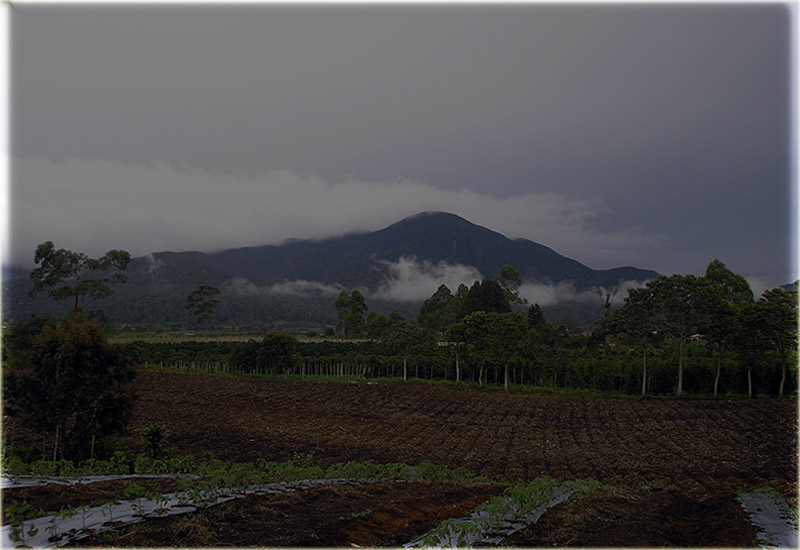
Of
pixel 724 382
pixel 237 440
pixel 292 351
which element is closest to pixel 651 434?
pixel 237 440

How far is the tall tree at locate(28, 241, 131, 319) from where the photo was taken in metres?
39.2

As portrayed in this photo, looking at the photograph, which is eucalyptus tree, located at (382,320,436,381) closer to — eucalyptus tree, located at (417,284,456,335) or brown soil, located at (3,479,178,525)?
eucalyptus tree, located at (417,284,456,335)

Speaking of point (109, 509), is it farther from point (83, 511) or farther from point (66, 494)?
point (66, 494)

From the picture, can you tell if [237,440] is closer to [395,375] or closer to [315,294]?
[395,375]

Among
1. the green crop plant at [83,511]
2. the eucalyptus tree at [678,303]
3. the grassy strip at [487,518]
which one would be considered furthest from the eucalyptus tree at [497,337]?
the green crop plant at [83,511]

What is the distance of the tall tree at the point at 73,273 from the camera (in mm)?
39250

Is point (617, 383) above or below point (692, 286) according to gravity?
below

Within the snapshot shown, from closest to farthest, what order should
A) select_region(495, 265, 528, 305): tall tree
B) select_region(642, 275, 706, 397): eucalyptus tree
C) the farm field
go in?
the farm field → select_region(642, 275, 706, 397): eucalyptus tree → select_region(495, 265, 528, 305): tall tree

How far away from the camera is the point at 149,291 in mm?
135125

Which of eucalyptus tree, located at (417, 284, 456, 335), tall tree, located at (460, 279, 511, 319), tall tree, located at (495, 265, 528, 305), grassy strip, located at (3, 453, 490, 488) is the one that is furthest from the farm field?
tall tree, located at (495, 265, 528, 305)

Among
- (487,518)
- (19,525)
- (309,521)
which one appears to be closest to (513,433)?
(487,518)

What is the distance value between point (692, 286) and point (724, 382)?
22.8ft

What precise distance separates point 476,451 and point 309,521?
322 inches

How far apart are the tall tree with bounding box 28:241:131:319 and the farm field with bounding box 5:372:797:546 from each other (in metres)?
19.8
